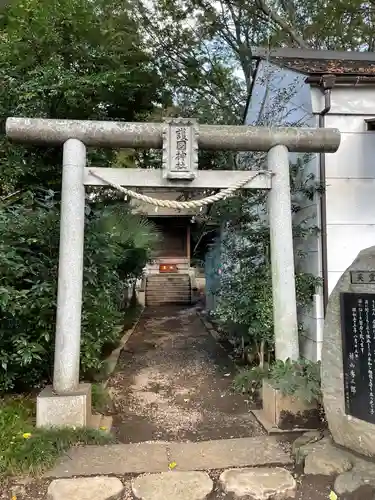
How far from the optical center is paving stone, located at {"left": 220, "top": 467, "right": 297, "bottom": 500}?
331 centimetres

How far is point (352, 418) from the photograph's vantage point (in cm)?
368

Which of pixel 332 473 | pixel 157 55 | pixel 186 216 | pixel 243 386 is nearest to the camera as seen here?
pixel 332 473

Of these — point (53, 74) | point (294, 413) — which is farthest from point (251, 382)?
point (53, 74)

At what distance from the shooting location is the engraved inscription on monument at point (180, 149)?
4977mm

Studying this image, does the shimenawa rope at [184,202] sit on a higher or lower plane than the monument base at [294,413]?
higher

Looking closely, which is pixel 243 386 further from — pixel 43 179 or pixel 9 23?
pixel 9 23

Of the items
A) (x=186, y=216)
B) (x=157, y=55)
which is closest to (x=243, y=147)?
(x=157, y=55)

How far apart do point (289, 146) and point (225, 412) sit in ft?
12.0

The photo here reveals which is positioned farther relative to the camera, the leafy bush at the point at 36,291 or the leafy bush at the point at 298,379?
the leafy bush at the point at 36,291

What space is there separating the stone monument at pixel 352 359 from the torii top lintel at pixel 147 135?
6.83ft

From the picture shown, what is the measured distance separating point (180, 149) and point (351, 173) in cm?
317

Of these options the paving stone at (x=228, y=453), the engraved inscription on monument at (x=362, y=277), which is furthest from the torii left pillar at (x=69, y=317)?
the engraved inscription on monument at (x=362, y=277)

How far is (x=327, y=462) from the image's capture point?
357 cm

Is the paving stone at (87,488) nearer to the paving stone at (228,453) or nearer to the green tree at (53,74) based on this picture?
the paving stone at (228,453)
